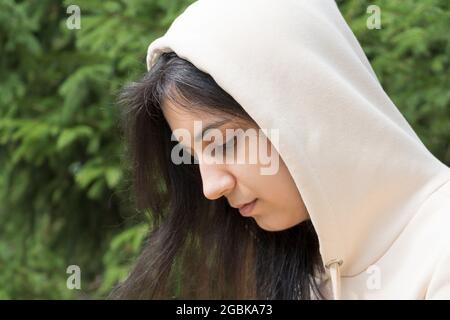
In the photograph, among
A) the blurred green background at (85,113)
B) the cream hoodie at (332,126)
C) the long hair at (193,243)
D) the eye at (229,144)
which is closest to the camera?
the cream hoodie at (332,126)

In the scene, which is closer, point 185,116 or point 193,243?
point 185,116

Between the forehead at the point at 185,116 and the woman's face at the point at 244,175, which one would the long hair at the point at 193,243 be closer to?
the forehead at the point at 185,116

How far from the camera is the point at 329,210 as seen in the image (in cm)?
174

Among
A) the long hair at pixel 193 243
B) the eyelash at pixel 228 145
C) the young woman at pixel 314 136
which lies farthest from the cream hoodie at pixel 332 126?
the long hair at pixel 193 243

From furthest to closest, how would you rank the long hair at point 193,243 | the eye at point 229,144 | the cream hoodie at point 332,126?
the long hair at point 193,243, the eye at point 229,144, the cream hoodie at point 332,126

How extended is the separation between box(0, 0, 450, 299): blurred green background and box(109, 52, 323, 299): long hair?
0.56 meters

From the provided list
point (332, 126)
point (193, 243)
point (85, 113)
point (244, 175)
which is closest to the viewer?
point (332, 126)

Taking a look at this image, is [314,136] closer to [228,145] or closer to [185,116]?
[228,145]

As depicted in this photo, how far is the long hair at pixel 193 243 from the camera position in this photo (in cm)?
213

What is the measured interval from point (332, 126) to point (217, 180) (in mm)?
302

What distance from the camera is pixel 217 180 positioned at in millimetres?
1791

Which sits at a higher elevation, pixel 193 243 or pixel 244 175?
pixel 244 175

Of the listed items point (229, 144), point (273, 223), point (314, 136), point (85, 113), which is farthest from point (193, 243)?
point (85, 113)

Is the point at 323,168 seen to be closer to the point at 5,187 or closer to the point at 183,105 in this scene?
the point at 183,105
